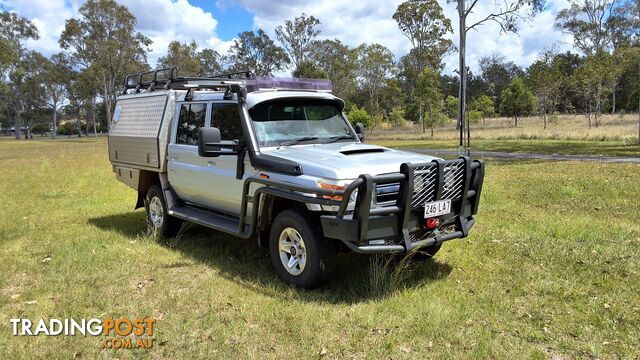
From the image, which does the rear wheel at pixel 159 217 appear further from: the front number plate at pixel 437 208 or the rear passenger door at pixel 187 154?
the front number plate at pixel 437 208

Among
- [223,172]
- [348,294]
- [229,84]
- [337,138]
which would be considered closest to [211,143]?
[223,172]

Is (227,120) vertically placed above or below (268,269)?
above

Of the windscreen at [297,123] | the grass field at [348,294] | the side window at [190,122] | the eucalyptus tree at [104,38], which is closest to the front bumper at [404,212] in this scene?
the grass field at [348,294]

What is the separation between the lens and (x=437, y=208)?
16.1 feet

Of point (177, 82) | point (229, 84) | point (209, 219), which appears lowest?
point (209, 219)

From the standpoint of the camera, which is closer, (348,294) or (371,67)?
(348,294)

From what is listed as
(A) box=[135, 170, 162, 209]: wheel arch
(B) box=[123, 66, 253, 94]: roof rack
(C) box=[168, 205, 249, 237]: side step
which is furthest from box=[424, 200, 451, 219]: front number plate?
(A) box=[135, 170, 162, 209]: wheel arch

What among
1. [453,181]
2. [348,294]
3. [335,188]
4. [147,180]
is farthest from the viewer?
[147,180]

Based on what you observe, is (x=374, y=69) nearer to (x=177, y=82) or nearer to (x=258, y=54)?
(x=258, y=54)

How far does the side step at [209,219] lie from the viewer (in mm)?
5762

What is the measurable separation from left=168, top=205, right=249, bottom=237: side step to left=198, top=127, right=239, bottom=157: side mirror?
2.88 ft

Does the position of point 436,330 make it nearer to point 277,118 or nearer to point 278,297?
point 278,297

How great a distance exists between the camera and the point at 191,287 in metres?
5.32

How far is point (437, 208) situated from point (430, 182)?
27 cm
